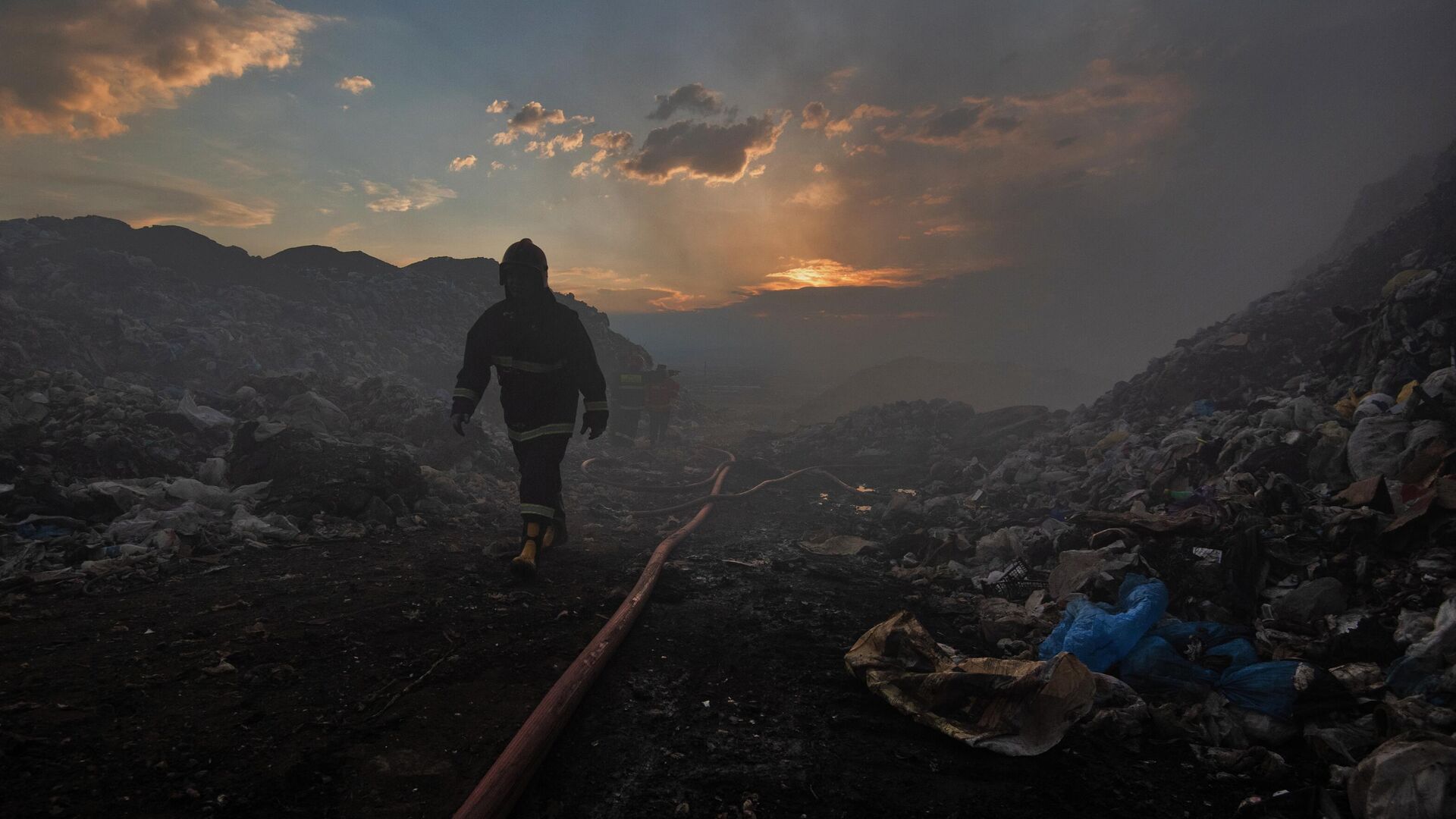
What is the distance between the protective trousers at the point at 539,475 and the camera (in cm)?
442

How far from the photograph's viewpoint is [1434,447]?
4.14 metres

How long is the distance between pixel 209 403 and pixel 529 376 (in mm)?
7907

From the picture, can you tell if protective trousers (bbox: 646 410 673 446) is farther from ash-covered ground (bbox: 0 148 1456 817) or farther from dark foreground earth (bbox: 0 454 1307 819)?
dark foreground earth (bbox: 0 454 1307 819)

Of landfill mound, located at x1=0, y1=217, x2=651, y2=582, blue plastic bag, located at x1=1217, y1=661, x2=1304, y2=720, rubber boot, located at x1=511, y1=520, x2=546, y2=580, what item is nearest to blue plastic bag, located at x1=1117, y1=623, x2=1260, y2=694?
blue plastic bag, located at x1=1217, y1=661, x2=1304, y2=720

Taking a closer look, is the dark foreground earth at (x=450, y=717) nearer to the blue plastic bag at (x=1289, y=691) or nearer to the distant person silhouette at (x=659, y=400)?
the blue plastic bag at (x=1289, y=691)

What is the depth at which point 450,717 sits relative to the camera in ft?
7.83

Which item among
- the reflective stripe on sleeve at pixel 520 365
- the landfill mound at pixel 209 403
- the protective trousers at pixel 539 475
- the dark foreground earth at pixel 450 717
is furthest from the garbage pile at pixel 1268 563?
the landfill mound at pixel 209 403

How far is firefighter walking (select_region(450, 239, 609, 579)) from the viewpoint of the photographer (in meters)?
4.47

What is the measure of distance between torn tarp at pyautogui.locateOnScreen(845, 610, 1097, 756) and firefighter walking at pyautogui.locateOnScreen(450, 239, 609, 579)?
8.70 ft

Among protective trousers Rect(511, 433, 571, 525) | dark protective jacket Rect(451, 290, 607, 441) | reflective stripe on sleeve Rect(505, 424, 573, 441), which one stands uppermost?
dark protective jacket Rect(451, 290, 607, 441)

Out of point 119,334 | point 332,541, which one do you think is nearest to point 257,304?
point 119,334

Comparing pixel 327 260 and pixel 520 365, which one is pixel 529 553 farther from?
pixel 327 260

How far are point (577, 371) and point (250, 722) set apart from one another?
2.99 m

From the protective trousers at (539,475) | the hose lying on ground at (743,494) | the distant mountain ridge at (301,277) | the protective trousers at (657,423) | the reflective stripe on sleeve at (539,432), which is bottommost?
the hose lying on ground at (743,494)
